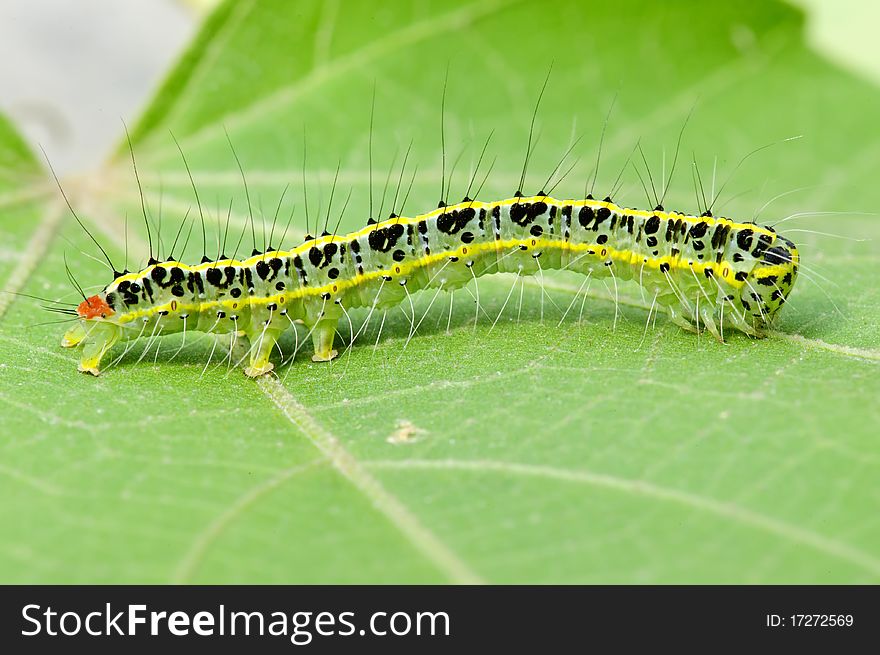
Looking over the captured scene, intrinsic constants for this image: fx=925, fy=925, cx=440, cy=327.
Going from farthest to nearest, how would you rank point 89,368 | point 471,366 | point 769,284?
point 769,284 < point 89,368 < point 471,366

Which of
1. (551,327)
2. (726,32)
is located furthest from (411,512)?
(726,32)

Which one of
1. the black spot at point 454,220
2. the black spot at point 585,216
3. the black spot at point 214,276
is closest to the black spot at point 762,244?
the black spot at point 585,216

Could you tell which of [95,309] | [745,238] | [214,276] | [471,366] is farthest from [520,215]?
[95,309]

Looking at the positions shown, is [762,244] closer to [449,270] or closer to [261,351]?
[449,270]

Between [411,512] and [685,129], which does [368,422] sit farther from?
[685,129]

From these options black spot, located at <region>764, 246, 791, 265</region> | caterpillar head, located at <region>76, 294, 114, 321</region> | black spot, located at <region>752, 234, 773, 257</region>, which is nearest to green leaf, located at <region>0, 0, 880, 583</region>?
caterpillar head, located at <region>76, 294, 114, 321</region>

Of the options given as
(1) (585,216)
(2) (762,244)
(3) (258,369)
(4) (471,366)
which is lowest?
(4) (471,366)
